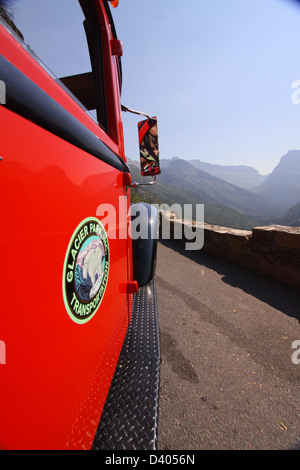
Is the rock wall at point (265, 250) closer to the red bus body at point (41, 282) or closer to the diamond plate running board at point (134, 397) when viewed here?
the diamond plate running board at point (134, 397)

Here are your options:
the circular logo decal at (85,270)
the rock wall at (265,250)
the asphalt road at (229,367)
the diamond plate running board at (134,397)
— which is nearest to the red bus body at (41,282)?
the circular logo decal at (85,270)

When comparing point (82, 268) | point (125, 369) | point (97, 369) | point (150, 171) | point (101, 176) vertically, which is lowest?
point (125, 369)

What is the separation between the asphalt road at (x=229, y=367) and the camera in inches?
55.3

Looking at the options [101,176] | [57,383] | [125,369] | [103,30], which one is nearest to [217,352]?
[125,369]

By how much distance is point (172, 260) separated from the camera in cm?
507

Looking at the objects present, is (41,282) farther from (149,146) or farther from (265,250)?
(265,250)

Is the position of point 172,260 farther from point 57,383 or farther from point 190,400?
point 57,383

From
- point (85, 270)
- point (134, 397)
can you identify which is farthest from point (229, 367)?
point (85, 270)

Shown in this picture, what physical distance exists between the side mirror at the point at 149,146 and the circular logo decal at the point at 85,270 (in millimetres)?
1163

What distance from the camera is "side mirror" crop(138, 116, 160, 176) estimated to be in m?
1.84

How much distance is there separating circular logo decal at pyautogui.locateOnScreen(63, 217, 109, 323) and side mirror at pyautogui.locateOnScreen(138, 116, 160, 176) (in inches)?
45.8

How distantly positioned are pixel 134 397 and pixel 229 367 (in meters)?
1.15

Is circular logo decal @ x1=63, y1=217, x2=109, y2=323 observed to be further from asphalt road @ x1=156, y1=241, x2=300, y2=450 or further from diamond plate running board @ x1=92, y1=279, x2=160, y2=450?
asphalt road @ x1=156, y1=241, x2=300, y2=450

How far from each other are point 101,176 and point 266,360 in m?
2.28
